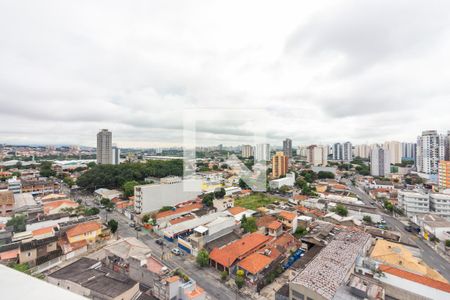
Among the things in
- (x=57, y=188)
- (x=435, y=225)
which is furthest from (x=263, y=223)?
(x=57, y=188)

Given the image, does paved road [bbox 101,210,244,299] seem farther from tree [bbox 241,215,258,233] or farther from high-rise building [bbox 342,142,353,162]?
high-rise building [bbox 342,142,353,162]

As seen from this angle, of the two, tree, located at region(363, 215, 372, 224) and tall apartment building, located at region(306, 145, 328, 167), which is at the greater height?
tall apartment building, located at region(306, 145, 328, 167)

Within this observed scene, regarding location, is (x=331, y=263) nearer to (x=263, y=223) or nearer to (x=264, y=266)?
(x=264, y=266)

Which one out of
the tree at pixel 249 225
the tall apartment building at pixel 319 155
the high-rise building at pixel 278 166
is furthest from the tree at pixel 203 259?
the tall apartment building at pixel 319 155

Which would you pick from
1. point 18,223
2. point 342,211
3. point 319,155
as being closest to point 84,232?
point 18,223

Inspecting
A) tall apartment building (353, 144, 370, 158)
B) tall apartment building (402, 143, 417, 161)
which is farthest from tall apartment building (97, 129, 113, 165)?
tall apartment building (402, 143, 417, 161)

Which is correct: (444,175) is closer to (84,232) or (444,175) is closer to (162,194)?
(162,194)

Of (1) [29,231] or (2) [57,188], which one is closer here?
(1) [29,231]

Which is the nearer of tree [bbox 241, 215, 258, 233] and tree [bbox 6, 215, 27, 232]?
tree [bbox 6, 215, 27, 232]
